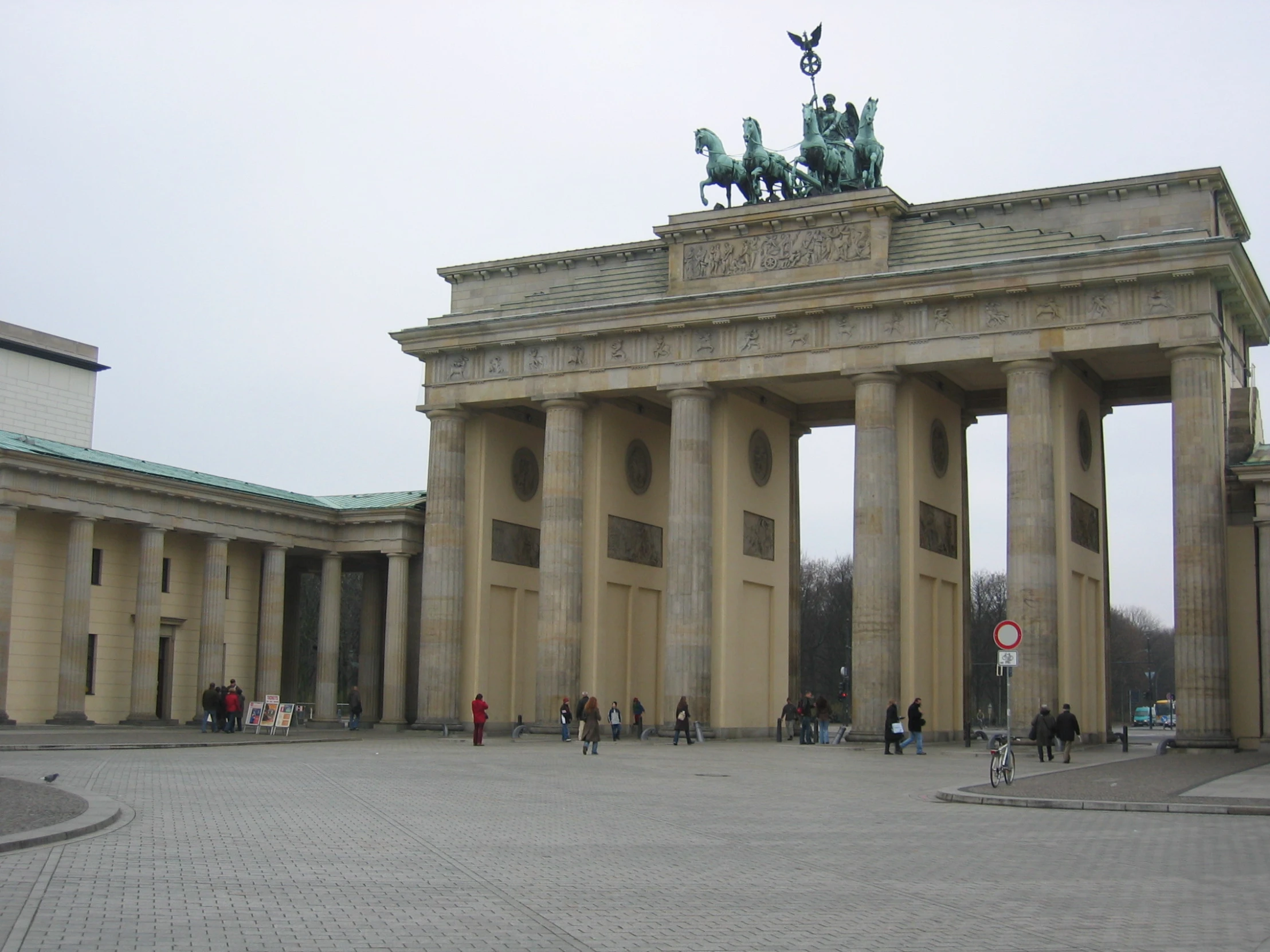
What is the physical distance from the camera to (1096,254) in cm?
4181

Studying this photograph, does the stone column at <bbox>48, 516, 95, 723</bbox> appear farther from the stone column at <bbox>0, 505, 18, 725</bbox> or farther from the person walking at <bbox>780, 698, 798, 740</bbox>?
the person walking at <bbox>780, 698, 798, 740</bbox>

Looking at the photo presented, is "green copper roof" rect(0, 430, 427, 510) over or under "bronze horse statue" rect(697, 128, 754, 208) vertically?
under

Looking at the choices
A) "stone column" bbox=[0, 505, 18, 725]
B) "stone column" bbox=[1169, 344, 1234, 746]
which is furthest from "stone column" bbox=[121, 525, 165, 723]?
"stone column" bbox=[1169, 344, 1234, 746]

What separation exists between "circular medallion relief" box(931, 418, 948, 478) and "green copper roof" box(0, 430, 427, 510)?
19868 millimetres

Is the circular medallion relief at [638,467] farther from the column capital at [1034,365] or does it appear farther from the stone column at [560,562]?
the column capital at [1034,365]

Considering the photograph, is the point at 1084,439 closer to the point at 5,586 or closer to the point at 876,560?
the point at 876,560

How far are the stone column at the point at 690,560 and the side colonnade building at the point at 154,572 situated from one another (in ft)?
39.7

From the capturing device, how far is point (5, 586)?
4428cm

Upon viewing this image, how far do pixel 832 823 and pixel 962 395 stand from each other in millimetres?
33895

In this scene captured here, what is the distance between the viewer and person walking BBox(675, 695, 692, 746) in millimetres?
44031

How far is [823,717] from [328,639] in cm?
2054

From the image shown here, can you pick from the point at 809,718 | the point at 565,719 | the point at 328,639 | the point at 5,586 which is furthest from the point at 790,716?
the point at 5,586

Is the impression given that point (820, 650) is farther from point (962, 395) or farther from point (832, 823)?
point (832, 823)

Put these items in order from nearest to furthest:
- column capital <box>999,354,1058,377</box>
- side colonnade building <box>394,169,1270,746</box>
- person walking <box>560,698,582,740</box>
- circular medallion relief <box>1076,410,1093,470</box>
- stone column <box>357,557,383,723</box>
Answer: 1. side colonnade building <box>394,169,1270,746</box>
2. column capital <box>999,354,1058,377</box>
3. person walking <box>560,698,582,740</box>
4. circular medallion relief <box>1076,410,1093,470</box>
5. stone column <box>357,557,383,723</box>
